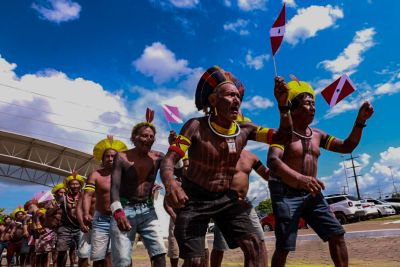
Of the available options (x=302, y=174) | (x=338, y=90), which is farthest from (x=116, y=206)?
(x=338, y=90)

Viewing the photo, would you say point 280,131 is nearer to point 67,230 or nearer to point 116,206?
point 116,206

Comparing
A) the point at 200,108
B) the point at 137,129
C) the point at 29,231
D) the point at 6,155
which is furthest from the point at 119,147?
the point at 6,155

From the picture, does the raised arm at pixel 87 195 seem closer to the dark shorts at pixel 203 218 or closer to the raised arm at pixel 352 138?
the dark shorts at pixel 203 218

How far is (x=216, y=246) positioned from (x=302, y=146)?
1.97m

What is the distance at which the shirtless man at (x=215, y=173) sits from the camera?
294 cm

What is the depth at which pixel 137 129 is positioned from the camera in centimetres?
480

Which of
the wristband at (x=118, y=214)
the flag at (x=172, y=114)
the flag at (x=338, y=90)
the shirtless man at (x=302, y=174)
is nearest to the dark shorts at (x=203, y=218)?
the shirtless man at (x=302, y=174)

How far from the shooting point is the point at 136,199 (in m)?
4.40

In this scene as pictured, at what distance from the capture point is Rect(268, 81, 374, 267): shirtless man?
3887 mm

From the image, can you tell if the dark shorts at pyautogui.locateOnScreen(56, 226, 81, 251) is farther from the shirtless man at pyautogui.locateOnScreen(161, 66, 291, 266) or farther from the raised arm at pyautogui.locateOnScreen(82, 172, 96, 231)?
the shirtless man at pyautogui.locateOnScreen(161, 66, 291, 266)

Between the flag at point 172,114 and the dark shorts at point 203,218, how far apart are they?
3.17 m

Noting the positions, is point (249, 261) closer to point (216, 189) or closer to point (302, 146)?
point (216, 189)

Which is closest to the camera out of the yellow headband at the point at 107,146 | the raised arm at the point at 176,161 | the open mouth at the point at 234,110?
the raised arm at the point at 176,161

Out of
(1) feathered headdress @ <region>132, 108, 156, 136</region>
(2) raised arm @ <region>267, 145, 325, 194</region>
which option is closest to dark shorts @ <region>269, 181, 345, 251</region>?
(2) raised arm @ <region>267, 145, 325, 194</region>
